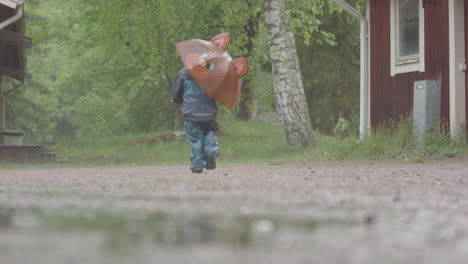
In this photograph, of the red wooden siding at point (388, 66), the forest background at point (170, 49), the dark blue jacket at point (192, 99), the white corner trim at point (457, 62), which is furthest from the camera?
the forest background at point (170, 49)

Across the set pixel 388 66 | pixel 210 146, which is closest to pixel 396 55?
pixel 388 66

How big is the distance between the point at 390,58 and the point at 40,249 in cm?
1455

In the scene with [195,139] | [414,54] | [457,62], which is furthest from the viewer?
[414,54]

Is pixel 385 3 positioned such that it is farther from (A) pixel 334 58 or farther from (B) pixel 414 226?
(B) pixel 414 226

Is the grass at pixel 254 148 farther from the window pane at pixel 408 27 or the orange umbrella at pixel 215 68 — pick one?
the orange umbrella at pixel 215 68

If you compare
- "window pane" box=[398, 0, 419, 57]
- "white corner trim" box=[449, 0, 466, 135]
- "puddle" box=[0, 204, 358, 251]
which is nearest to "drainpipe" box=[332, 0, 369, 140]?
"window pane" box=[398, 0, 419, 57]

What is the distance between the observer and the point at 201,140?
32.9 feet

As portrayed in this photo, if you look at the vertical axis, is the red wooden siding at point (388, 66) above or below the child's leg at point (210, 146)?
above

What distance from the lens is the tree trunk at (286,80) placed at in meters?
17.2

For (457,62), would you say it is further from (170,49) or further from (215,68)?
(170,49)

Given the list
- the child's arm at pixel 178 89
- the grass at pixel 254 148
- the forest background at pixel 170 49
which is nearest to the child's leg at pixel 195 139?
the child's arm at pixel 178 89

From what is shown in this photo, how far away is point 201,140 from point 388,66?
7961 mm

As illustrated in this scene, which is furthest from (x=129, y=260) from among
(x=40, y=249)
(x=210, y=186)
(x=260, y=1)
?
(x=260, y=1)

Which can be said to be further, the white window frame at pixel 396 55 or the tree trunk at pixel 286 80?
the tree trunk at pixel 286 80
